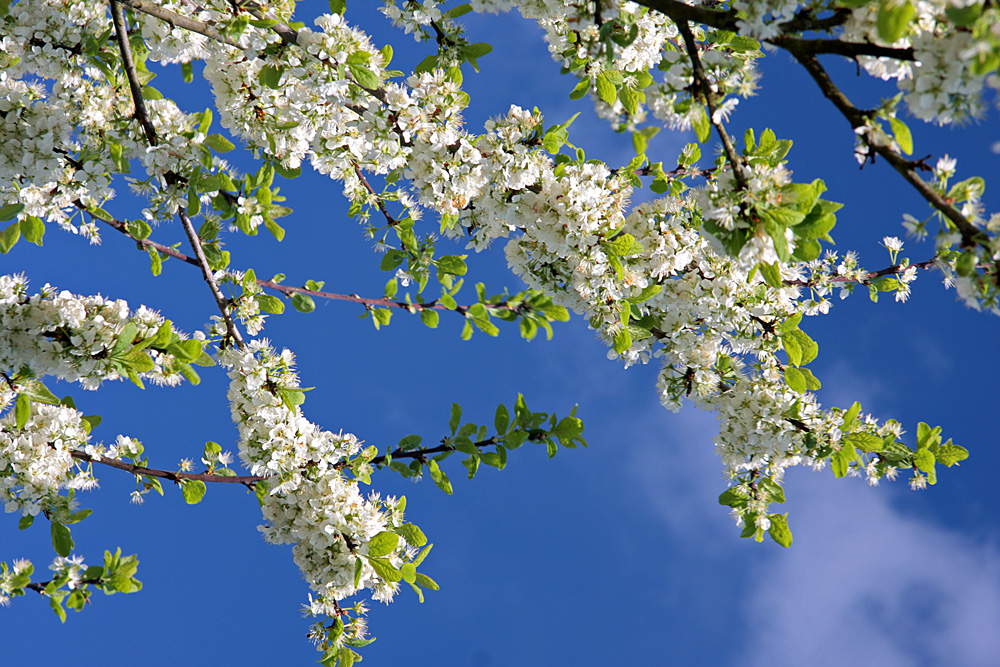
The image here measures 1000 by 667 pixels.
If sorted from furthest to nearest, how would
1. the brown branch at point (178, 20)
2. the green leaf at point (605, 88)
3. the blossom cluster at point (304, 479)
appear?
the blossom cluster at point (304, 479)
the green leaf at point (605, 88)
the brown branch at point (178, 20)

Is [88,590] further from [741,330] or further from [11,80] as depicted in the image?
[741,330]

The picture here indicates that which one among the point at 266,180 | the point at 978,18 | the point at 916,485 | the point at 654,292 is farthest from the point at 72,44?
the point at 916,485

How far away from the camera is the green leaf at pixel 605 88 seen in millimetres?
3400

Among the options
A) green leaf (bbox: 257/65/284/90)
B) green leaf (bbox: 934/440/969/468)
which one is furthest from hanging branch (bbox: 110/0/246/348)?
green leaf (bbox: 934/440/969/468)

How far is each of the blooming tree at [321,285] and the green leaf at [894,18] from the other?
1368 millimetres

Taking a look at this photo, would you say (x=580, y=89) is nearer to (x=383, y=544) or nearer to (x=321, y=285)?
(x=321, y=285)

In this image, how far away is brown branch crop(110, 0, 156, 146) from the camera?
3.26 metres

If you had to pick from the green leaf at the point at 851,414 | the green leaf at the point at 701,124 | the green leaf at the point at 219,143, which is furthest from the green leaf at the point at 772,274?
the green leaf at the point at 219,143

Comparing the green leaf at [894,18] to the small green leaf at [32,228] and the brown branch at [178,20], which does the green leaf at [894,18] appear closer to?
the brown branch at [178,20]

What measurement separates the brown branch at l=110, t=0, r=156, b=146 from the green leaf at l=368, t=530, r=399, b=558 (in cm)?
235

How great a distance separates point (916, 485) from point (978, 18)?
296 cm

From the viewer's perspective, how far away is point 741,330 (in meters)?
3.74

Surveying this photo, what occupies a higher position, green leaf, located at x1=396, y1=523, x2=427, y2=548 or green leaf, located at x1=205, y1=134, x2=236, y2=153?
green leaf, located at x1=205, y1=134, x2=236, y2=153

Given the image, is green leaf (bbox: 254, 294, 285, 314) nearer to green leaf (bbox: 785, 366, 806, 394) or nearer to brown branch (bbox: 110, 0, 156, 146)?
brown branch (bbox: 110, 0, 156, 146)
